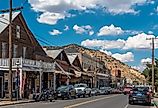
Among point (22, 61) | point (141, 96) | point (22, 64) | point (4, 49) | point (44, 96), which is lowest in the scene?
point (44, 96)

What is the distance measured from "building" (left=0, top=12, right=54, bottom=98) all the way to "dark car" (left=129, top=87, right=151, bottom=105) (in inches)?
471

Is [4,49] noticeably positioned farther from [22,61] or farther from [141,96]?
[141,96]

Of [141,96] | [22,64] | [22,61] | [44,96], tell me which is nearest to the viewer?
[141,96]

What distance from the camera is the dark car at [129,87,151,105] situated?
113ft

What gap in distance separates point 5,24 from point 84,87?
14.7 metres

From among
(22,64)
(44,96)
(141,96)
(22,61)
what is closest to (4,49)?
(22,61)

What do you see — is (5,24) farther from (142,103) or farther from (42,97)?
(142,103)

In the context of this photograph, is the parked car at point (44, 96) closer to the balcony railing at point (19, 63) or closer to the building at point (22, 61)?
the building at point (22, 61)

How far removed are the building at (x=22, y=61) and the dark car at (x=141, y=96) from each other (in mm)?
11954

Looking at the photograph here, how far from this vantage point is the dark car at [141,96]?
34.6 m

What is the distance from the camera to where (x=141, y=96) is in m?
34.7

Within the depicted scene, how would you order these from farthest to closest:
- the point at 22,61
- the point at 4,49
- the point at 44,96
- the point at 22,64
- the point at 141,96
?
the point at 4,49, the point at 22,61, the point at 22,64, the point at 44,96, the point at 141,96

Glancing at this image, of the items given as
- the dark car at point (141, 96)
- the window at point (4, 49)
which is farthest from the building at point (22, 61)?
the dark car at point (141, 96)

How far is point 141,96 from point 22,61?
13539mm
